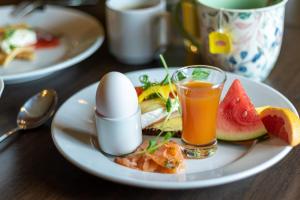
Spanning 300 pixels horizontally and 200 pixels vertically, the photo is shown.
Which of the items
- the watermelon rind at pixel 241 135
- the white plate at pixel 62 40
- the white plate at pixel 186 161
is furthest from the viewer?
the white plate at pixel 62 40

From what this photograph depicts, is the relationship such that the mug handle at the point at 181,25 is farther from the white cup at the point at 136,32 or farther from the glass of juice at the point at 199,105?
the glass of juice at the point at 199,105

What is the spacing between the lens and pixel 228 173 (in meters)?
0.75

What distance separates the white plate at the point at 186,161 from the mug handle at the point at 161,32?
28cm

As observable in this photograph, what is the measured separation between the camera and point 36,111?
39.2 inches

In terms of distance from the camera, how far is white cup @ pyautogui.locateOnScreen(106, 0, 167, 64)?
1.16 m

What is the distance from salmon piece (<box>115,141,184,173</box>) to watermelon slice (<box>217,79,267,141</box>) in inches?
3.8

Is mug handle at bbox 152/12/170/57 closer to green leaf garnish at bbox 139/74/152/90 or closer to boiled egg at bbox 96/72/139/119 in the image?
green leaf garnish at bbox 139/74/152/90

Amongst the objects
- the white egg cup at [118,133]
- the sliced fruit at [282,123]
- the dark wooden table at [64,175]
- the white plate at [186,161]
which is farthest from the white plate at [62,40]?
the sliced fruit at [282,123]

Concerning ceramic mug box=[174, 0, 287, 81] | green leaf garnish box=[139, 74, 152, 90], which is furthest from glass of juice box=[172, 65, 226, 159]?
ceramic mug box=[174, 0, 287, 81]

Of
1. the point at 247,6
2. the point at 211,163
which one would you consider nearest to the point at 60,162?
the point at 211,163

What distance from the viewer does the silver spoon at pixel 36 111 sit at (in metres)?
0.96

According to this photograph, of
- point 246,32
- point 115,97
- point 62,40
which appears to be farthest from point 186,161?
point 62,40

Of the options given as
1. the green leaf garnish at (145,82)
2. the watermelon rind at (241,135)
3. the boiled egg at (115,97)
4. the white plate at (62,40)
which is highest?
the boiled egg at (115,97)

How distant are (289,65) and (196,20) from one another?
0.24 m
